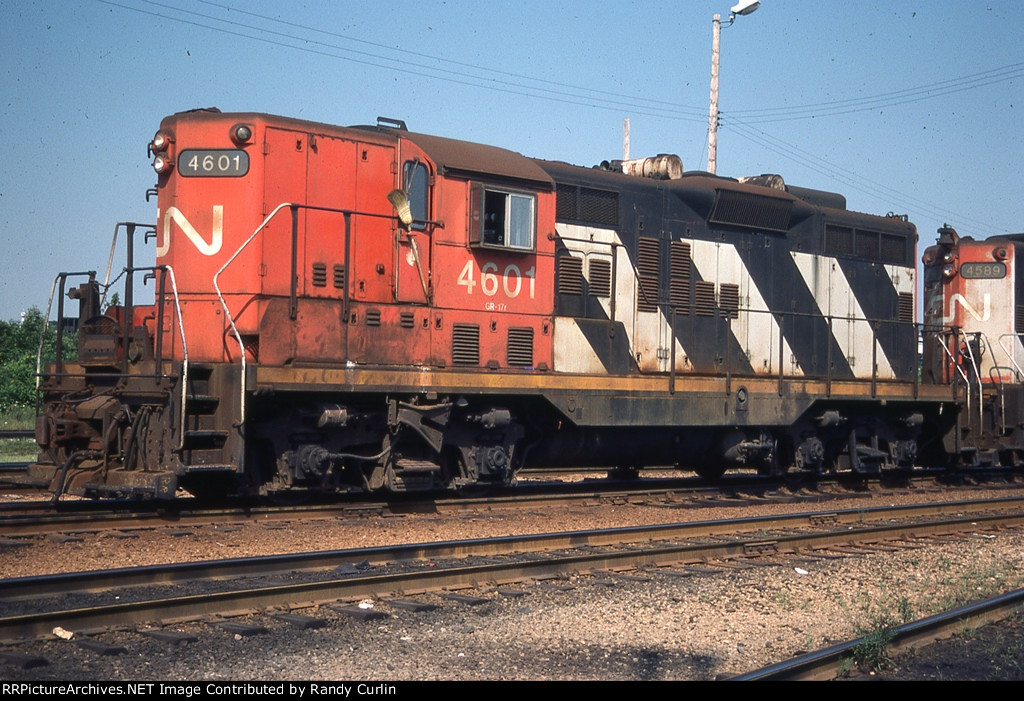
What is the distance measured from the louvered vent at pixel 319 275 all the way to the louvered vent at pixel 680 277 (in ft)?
15.2

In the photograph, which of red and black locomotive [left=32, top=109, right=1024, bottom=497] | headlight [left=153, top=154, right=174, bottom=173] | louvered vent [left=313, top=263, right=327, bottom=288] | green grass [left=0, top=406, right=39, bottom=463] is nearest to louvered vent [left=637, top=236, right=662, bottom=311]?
red and black locomotive [left=32, top=109, right=1024, bottom=497]

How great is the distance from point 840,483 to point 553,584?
895 centimetres

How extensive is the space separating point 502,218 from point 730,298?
3944 mm

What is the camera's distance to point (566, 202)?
39.6 feet

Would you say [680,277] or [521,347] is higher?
[680,277]

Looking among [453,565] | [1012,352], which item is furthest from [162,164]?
[1012,352]

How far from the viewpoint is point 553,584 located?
300 inches

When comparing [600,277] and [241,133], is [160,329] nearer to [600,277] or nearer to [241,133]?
[241,133]

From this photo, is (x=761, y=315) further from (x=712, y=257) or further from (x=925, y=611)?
(x=925, y=611)

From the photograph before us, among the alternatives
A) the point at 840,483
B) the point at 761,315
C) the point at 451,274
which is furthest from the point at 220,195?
the point at 840,483

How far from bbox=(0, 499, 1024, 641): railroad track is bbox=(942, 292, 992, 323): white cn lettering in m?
6.72

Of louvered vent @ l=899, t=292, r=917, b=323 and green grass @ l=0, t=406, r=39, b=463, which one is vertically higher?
louvered vent @ l=899, t=292, r=917, b=323

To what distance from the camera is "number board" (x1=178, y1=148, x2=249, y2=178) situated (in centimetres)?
1012

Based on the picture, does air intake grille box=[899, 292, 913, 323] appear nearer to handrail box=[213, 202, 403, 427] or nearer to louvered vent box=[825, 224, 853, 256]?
louvered vent box=[825, 224, 853, 256]
